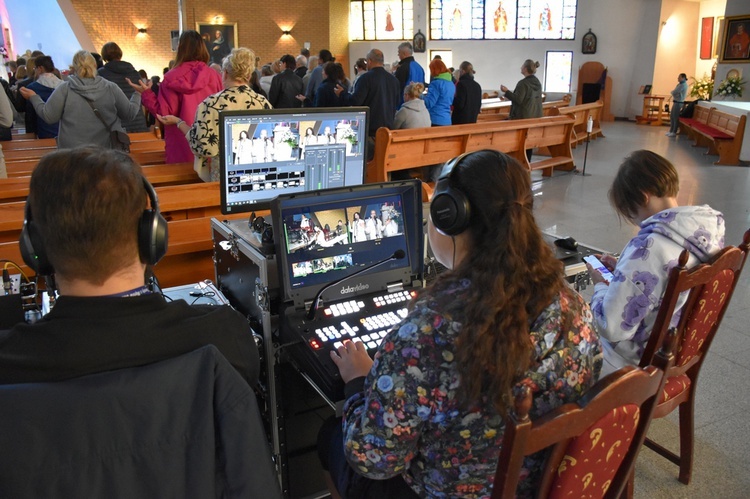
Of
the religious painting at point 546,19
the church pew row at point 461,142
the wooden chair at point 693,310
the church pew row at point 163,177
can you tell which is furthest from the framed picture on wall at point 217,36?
the wooden chair at point 693,310

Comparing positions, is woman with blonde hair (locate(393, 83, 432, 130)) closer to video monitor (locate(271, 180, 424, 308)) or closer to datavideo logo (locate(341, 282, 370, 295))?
video monitor (locate(271, 180, 424, 308))

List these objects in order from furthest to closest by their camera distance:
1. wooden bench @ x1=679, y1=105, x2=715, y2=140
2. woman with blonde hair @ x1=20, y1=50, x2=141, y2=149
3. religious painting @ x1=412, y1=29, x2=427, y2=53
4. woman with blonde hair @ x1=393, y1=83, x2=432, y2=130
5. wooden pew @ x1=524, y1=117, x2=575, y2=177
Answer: religious painting @ x1=412, y1=29, x2=427, y2=53
wooden bench @ x1=679, y1=105, x2=715, y2=140
wooden pew @ x1=524, y1=117, x2=575, y2=177
woman with blonde hair @ x1=393, y1=83, x2=432, y2=130
woman with blonde hair @ x1=20, y1=50, x2=141, y2=149

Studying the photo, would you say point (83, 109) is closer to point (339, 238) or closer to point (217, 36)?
point (339, 238)

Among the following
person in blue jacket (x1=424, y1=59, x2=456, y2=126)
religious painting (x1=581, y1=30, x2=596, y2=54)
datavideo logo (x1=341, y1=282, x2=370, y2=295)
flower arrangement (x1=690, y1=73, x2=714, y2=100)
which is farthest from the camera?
religious painting (x1=581, y1=30, x2=596, y2=54)

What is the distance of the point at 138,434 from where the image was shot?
3.09 feet

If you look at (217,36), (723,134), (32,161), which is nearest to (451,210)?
(32,161)

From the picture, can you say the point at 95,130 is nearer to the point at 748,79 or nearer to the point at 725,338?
the point at 725,338

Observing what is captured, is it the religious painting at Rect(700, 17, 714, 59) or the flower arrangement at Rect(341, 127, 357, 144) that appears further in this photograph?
the religious painting at Rect(700, 17, 714, 59)

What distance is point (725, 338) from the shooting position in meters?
3.17

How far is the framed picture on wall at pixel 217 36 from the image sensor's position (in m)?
15.3

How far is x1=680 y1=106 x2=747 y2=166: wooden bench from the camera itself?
8.23 metres

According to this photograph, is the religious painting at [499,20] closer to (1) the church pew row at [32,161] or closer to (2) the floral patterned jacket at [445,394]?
(1) the church pew row at [32,161]

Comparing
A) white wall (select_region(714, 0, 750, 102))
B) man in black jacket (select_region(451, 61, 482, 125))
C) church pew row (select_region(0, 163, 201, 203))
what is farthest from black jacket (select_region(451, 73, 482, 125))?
white wall (select_region(714, 0, 750, 102))

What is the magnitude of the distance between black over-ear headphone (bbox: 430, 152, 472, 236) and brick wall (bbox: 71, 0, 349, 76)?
15.0 meters
